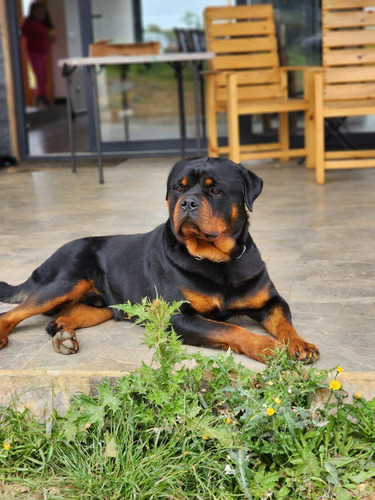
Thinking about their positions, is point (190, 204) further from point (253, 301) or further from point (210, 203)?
point (253, 301)

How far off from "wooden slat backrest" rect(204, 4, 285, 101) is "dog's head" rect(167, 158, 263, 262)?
13.9ft

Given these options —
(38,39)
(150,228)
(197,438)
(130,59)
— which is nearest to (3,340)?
(197,438)

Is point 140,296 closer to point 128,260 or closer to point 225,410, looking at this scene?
point 128,260

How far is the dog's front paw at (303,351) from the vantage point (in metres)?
2.29

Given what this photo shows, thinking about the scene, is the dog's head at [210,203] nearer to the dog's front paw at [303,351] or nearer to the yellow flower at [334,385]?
the dog's front paw at [303,351]

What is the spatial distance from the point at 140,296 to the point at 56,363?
0.46 m

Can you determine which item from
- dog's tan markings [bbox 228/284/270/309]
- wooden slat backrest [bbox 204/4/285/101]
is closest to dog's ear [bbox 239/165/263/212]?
dog's tan markings [bbox 228/284/270/309]

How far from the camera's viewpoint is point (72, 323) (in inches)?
107

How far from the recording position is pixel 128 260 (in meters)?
2.84

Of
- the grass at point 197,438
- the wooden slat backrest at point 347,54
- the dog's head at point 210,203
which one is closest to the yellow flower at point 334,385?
the grass at point 197,438

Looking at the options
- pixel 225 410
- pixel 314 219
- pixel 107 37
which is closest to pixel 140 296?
pixel 225 410

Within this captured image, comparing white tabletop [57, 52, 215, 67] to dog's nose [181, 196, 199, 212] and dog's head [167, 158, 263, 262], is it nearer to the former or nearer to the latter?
dog's head [167, 158, 263, 262]

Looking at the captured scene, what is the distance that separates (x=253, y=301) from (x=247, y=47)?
15.3 ft

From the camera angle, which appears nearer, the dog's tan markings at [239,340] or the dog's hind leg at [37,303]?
the dog's tan markings at [239,340]
